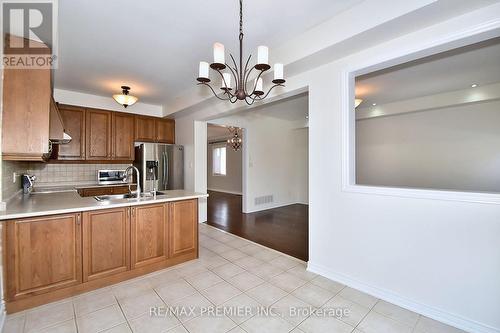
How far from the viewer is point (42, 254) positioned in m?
2.04

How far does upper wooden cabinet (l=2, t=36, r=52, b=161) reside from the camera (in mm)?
2023

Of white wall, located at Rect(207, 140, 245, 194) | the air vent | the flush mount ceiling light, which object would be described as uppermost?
the flush mount ceiling light

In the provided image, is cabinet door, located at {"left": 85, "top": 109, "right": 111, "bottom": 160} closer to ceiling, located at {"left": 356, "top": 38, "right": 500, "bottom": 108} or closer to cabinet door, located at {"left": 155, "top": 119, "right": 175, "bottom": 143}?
cabinet door, located at {"left": 155, "top": 119, "right": 175, "bottom": 143}

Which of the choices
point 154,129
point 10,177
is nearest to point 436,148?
point 154,129

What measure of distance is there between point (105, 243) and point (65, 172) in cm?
291

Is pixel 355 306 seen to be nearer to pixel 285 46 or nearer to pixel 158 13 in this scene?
pixel 285 46

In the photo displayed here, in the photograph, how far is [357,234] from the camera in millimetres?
2340

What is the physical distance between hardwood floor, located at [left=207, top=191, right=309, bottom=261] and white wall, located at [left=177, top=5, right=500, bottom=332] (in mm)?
840

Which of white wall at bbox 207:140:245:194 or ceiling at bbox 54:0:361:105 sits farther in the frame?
white wall at bbox 207:140:245:194

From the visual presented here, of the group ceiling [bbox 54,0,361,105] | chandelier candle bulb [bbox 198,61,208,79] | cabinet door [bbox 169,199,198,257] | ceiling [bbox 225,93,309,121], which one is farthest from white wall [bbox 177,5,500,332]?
ceiling [bbox 225,93,309,121]

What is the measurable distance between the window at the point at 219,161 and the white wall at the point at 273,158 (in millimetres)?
3987

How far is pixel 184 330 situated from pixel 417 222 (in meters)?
2.14

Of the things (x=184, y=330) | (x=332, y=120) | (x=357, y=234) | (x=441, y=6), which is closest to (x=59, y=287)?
(x=184, y=330)

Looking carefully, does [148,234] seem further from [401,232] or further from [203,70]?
[401,232]
